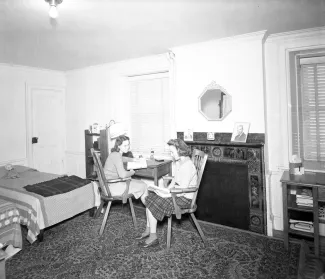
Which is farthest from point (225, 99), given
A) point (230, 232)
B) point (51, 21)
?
point (51, 21)

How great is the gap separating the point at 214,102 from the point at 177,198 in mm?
1571

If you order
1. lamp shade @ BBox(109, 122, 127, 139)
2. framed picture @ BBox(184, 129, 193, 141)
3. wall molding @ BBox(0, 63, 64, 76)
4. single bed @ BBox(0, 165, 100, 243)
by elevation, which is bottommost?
single bed @ BBox(0, 165, 100, 243)

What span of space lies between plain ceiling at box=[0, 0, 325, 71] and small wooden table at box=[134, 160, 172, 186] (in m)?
1.89

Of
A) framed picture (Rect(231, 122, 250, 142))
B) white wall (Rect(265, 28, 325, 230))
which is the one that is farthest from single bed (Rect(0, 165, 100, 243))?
white wall (Rect(265, 28, 325, 230))

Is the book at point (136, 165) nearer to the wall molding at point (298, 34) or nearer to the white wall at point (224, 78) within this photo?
the white wall at point (224, 78)

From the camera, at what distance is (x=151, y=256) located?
287cm

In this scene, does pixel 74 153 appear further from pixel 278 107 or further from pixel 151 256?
pixel 278 107

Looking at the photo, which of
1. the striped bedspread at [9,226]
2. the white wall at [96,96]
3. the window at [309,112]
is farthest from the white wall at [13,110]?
the window at [309,112]

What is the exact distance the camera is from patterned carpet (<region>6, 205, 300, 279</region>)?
Answer: 257 centimetres

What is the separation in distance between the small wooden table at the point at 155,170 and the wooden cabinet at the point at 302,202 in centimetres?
174

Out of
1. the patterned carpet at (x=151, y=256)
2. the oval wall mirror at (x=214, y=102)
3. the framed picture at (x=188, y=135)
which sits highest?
the oval wall mirror at (x=214, y=102)

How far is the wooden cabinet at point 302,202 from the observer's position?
2820 mm

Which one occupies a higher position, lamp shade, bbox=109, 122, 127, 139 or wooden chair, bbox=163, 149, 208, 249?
lamp shade, bbox=109, 122, 127, 139

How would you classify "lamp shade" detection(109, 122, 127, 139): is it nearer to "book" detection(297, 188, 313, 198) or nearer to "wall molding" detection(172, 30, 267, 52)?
"wall molding" detection(172, 30, 267, 52)
